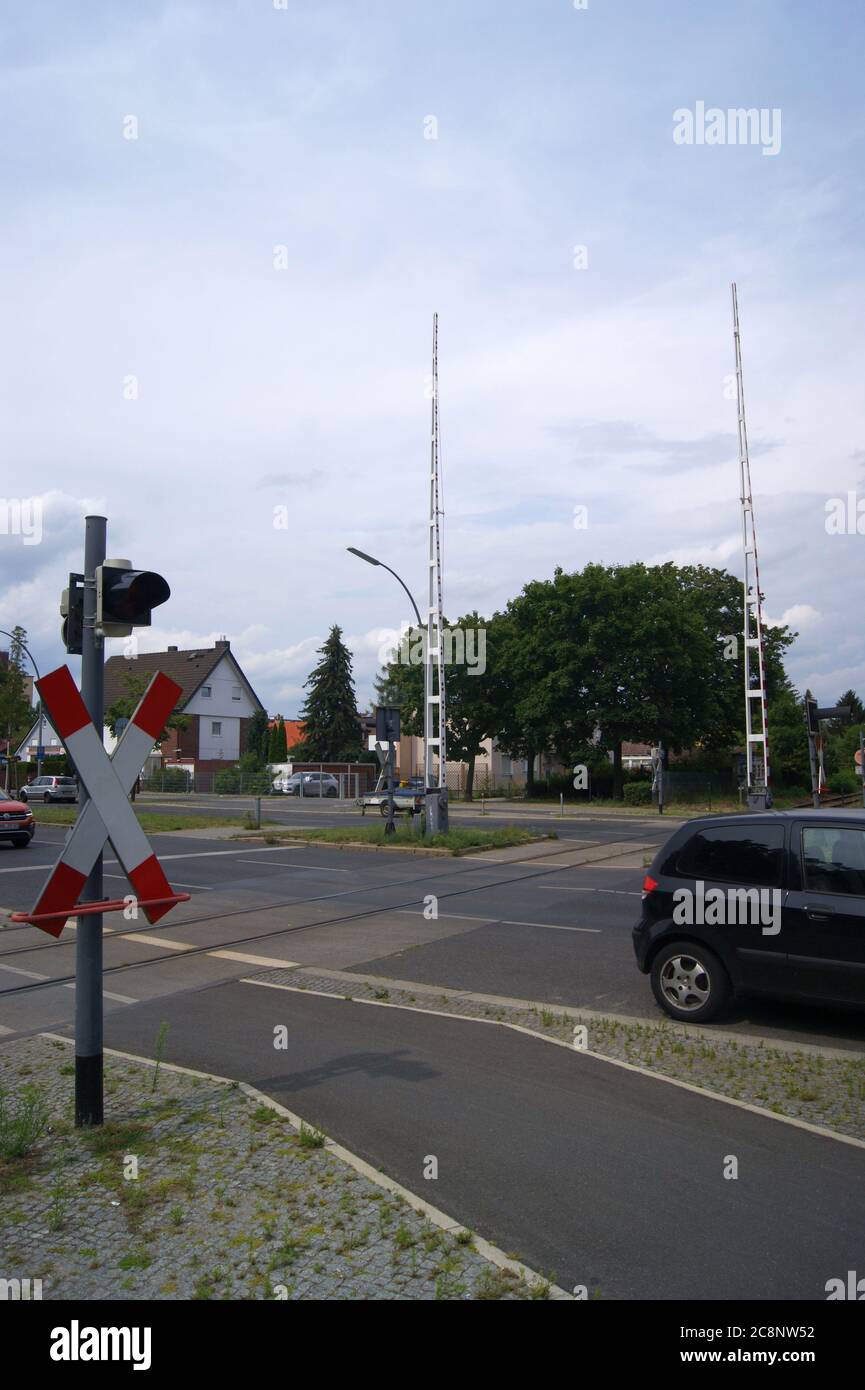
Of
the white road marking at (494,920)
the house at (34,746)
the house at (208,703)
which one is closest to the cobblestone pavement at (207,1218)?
the white road marking at (494,920)

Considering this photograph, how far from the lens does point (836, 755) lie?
227 ft

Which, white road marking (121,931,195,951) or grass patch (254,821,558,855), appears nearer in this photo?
white road marking (121,931,195,951)

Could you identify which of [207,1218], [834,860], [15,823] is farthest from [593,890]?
[15,823]

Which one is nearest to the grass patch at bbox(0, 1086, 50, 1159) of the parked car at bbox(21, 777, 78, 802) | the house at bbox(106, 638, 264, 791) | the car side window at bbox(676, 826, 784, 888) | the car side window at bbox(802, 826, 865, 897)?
the car side window at bbox(676, 826, 784, 888)

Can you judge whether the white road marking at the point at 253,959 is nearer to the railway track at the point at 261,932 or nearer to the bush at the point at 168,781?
the railway track at the point at 261,932

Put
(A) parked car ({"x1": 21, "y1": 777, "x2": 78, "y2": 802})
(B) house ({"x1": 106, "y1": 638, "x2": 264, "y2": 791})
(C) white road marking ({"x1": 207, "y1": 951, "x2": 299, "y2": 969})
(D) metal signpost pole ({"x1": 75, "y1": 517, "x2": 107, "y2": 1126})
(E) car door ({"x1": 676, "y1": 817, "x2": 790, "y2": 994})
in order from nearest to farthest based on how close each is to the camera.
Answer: (D) metal signpost pole ({"x1": 75, "y1": 517, "x2": 107, "y2": 1126})
(E) car door ({"x1": 676, "y1": 817, "x2": 790, "y2": 994})
(C) white road marking ({"x1": 207, "y1": 951, "x2": 299, "y2": 969})
(A) parked car ({"x1": 21, "y1": 777, "x2": 78, "y2": 802})
(B) house ({"x1": 106, "y1": 638, "x2": 264, "y2": 791})

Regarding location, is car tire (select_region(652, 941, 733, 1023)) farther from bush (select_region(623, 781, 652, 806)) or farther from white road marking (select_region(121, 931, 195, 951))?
bush (select_region(623, 781, 652, 806))

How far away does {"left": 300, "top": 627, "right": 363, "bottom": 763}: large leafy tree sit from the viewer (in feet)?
257

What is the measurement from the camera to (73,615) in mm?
5141

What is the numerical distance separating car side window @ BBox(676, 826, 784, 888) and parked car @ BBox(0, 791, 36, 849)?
1961 cm

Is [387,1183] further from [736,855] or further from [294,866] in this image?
[294,866]

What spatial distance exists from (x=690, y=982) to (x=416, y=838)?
16.3 m
